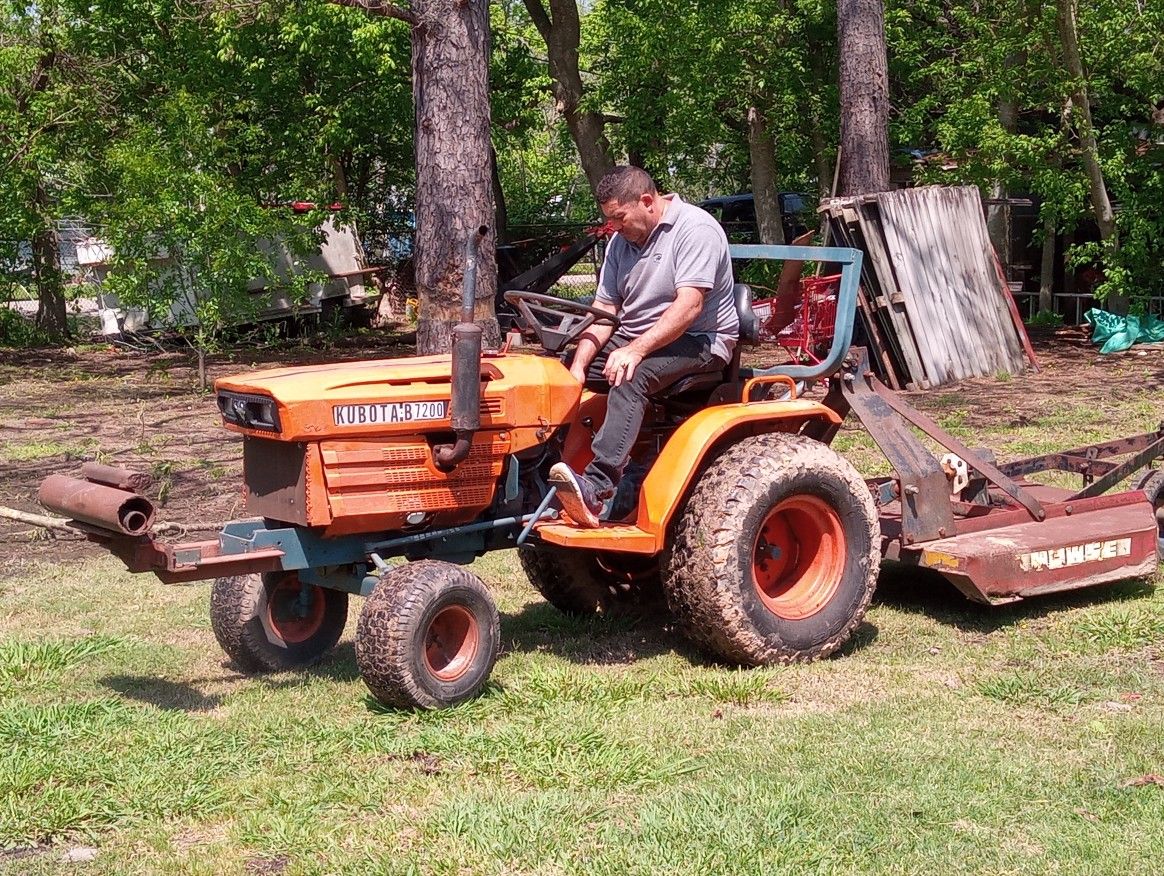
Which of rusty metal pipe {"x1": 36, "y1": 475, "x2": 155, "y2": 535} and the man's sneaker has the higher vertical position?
rusty metal pipe {"x1": 36, "y1": 475, "x2": 155, "y2": 535}

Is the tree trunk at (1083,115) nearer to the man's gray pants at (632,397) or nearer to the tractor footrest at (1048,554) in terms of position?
the tractor footrest at (1048,554)

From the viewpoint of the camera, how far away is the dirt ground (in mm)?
9242

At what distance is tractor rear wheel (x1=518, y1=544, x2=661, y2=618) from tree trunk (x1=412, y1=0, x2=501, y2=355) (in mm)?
3525

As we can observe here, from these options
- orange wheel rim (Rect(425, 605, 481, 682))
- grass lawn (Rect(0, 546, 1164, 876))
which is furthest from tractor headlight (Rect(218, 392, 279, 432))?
grass lawn (Rect(0, 546, 1164, 876))

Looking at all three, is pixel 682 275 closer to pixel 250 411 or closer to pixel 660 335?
pixel 660 335

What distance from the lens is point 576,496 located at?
5.44 m

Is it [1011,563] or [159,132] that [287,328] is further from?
[1011,563]

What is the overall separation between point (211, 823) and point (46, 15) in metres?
16.8

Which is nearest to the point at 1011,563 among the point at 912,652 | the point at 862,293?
the point at 912,652

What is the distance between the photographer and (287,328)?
802 inches

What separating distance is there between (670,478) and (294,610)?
1.71 m

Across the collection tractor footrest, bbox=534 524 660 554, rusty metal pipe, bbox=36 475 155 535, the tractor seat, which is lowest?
tractor footrest, bbox=534 524 660 554

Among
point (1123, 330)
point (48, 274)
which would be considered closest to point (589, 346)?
point (1123, 330)

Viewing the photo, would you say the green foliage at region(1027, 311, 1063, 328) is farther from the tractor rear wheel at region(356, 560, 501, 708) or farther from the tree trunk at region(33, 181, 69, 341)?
the tractor rear wheel at region(356, 560, 501, 708)
